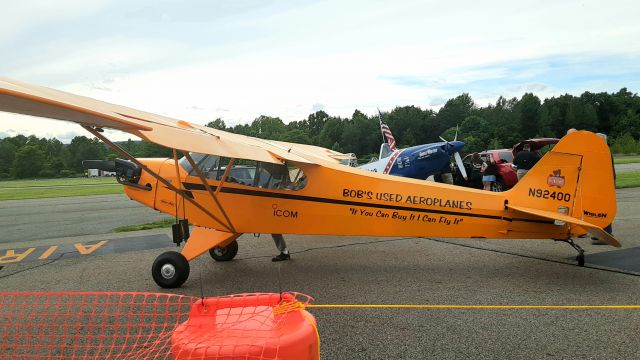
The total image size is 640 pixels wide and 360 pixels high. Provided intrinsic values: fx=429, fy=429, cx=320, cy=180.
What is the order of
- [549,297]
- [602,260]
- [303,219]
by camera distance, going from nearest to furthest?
[549,297] < [303,219] < [602,260]

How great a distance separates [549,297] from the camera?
5.12m

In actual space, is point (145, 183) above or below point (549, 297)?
above

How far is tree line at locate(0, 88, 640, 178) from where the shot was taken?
266 ft

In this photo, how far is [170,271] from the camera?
5.89m

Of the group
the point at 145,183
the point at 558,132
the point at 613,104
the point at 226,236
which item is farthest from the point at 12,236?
the point at 613,104

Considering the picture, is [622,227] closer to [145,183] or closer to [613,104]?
[145,183]

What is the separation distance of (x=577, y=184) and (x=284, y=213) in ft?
13.5

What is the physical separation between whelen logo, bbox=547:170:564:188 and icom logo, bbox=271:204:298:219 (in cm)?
363

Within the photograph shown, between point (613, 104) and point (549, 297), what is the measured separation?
106 meters

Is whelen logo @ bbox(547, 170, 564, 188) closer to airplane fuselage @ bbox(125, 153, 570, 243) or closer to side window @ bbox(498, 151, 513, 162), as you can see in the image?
airplane fuselage @ bbox(125, 153, 570, 243)

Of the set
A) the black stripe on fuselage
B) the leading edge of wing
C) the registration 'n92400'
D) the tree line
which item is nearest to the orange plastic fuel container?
the leading edge of wing

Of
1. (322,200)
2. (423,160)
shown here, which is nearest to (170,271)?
(322,200)

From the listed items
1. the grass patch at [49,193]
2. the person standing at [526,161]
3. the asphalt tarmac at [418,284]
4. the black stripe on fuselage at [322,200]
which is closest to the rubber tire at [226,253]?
the asphalt tarmac at [418,284]

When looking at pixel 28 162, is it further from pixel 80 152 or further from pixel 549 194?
pixel 549 194
